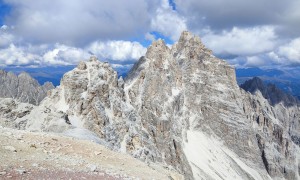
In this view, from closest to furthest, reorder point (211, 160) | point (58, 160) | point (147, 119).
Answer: point (58, 160)
point (147, 119)
point (211, 160)

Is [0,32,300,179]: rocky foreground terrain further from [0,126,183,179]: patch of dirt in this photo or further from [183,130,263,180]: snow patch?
[0,126,183,179]: patch of dirt

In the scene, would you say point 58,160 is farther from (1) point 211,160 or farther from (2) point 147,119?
(1) point 211,160

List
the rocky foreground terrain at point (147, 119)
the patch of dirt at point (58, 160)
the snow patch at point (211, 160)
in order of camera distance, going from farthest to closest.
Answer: the snow patch at point (211, 160), the rocky foreground terrain at point (147, 119), the patch of dirt at point (58, 160)

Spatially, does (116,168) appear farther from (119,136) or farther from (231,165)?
(231,165)

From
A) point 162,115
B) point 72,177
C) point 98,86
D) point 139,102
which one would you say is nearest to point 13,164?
point 72,177

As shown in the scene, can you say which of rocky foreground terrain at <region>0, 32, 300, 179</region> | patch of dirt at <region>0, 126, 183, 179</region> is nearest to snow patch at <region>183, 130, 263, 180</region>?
rocky foreground terrain at <region>0, 32, 300, 179</region>

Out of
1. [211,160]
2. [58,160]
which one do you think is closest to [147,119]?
[211,160]

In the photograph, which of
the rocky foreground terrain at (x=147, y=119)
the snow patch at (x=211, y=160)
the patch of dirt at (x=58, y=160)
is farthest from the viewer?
the snow patch at (x=211, y=160)

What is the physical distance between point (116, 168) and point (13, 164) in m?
7.85

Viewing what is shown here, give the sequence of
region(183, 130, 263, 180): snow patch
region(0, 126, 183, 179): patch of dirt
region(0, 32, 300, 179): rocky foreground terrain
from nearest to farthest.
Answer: region(0, 126, 183, 179): patch of dirt, region(0, 32, 300, 179): rocky foreground terrain, region(183, 130, 263, 180): snow patch

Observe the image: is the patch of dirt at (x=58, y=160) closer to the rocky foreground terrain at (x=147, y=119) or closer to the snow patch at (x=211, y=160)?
the rocky foreground terrain at (x=147, y=119)

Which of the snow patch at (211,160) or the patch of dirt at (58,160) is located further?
the snow patch at (211,160)

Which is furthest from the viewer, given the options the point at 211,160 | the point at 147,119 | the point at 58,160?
the point at 211,160

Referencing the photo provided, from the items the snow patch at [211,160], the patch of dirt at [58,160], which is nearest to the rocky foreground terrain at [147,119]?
the snow patch at [211,160]
